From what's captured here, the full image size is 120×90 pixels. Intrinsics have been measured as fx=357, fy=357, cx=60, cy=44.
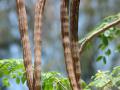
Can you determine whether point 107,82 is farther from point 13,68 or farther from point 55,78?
point 13,68

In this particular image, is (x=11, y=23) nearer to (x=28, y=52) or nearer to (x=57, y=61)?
(x=57, y=61)

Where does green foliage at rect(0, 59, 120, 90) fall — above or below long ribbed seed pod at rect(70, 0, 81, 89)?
below

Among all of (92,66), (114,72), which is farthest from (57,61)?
(114,72)

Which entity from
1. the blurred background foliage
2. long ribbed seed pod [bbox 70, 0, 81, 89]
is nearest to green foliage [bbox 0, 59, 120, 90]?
long ribbed seed pod [bbox 70, 0, 81, 89]

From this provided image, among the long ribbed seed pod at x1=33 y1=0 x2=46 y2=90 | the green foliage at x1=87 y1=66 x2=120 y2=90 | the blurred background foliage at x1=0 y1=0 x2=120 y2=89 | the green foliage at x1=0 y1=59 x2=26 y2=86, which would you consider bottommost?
the blurred background foliage at x1=0 y1=0 x2=120 y2=89

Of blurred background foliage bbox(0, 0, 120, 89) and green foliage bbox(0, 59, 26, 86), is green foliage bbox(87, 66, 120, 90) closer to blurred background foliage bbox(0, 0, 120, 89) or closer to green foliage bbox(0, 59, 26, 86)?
green foliage bbox(0, 59, 26, 86)

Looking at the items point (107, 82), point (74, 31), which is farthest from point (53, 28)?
point (74, 31)

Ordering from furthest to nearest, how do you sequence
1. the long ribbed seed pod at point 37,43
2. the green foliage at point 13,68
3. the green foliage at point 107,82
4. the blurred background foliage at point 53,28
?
the blurred background foliage at point 53,28 < the green foliage at point 13,68 < the green foliage at point 107,82 < the long ribbed seed pod at point 37,43

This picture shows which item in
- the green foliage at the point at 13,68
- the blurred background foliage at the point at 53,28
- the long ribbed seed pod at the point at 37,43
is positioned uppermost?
the long ribbed seed pod at the point at 37,43

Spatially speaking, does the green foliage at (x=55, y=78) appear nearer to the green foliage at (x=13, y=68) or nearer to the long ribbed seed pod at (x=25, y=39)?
the green foliage at (x=13, y=68)

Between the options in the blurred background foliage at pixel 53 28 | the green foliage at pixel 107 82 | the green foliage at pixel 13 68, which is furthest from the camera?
the blurred background foliage at pixel 53 28

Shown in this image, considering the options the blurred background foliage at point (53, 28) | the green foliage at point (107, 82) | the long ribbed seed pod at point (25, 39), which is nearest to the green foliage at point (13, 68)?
the green foliage at point (107, 82)

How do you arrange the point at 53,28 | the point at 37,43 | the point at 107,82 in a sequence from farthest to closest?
1. the point at 53,28
2. the point at 107,82
3. the point at 37,43

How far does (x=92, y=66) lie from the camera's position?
19.1 feet
